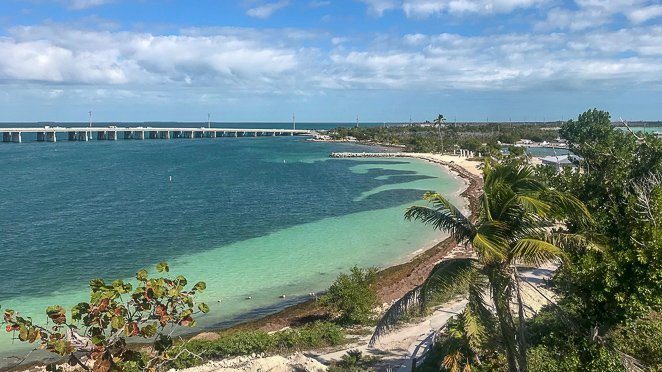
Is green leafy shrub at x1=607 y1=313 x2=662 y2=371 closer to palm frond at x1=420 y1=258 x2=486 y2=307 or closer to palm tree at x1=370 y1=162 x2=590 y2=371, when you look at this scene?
palm tree at x1=370 y1=162 x2=590 y2=371

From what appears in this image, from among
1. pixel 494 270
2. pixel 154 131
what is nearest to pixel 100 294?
pixel 494 270

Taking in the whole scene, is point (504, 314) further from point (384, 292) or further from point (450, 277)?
point (384, 292)

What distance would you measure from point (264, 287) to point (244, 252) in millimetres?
6327

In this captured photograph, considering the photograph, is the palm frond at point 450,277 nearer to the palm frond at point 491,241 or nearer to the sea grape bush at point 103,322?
the palm frond at point 491,241

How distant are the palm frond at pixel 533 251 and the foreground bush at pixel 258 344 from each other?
9535 mm

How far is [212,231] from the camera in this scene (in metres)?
35.8

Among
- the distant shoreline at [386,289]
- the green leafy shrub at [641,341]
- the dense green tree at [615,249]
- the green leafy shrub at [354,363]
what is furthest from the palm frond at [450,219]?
the distant shoreline at [386,289]

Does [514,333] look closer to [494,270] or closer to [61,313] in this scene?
[494,270]

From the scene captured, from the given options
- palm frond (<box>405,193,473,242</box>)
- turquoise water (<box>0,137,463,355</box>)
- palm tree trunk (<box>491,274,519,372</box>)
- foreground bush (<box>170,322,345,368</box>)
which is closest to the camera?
palm tree trunk (<box>491,274,519,372</box>)

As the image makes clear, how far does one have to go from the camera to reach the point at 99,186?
5931 cm

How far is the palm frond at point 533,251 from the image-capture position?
26.1 feet

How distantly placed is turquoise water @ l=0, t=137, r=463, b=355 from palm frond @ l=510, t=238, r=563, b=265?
48.8 ft

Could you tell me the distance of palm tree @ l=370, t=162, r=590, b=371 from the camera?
8320mm

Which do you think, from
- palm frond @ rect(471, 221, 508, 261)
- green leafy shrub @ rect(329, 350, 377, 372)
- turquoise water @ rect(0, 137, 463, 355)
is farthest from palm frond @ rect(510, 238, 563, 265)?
turquoise water @ rect(0, 137, 463, 355)
